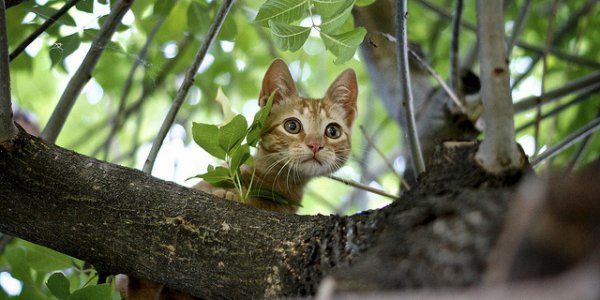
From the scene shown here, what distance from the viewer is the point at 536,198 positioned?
3.32ft

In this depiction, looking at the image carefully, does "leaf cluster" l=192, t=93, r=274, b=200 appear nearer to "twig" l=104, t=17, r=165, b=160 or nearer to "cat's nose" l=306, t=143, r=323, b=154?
"cat's nose" l=306, t=143, r=323, b=154

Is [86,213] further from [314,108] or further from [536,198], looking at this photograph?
[314,108]

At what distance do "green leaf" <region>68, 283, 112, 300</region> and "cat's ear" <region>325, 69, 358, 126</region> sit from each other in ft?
5.81

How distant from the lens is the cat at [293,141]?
9.04ft

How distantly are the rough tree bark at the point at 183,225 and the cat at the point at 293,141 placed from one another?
77cm

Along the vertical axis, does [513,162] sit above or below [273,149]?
below

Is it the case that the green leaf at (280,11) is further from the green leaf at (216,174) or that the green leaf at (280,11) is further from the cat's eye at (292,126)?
the cat's eye at (292,126)

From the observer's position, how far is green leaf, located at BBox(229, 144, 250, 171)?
1.81 metres

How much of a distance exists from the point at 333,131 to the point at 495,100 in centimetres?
176

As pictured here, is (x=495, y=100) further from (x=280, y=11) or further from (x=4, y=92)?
(x=4, y=92)

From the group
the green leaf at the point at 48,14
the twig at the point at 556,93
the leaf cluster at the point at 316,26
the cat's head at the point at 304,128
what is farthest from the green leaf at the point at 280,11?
the twig at the point at 556,93

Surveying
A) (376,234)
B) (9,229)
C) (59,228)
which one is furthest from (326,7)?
(9,229)

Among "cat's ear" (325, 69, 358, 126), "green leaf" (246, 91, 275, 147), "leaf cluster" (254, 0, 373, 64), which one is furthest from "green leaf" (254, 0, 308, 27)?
"cat's ear" (325, 69, 358, 126)

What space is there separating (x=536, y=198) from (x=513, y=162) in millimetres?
340
